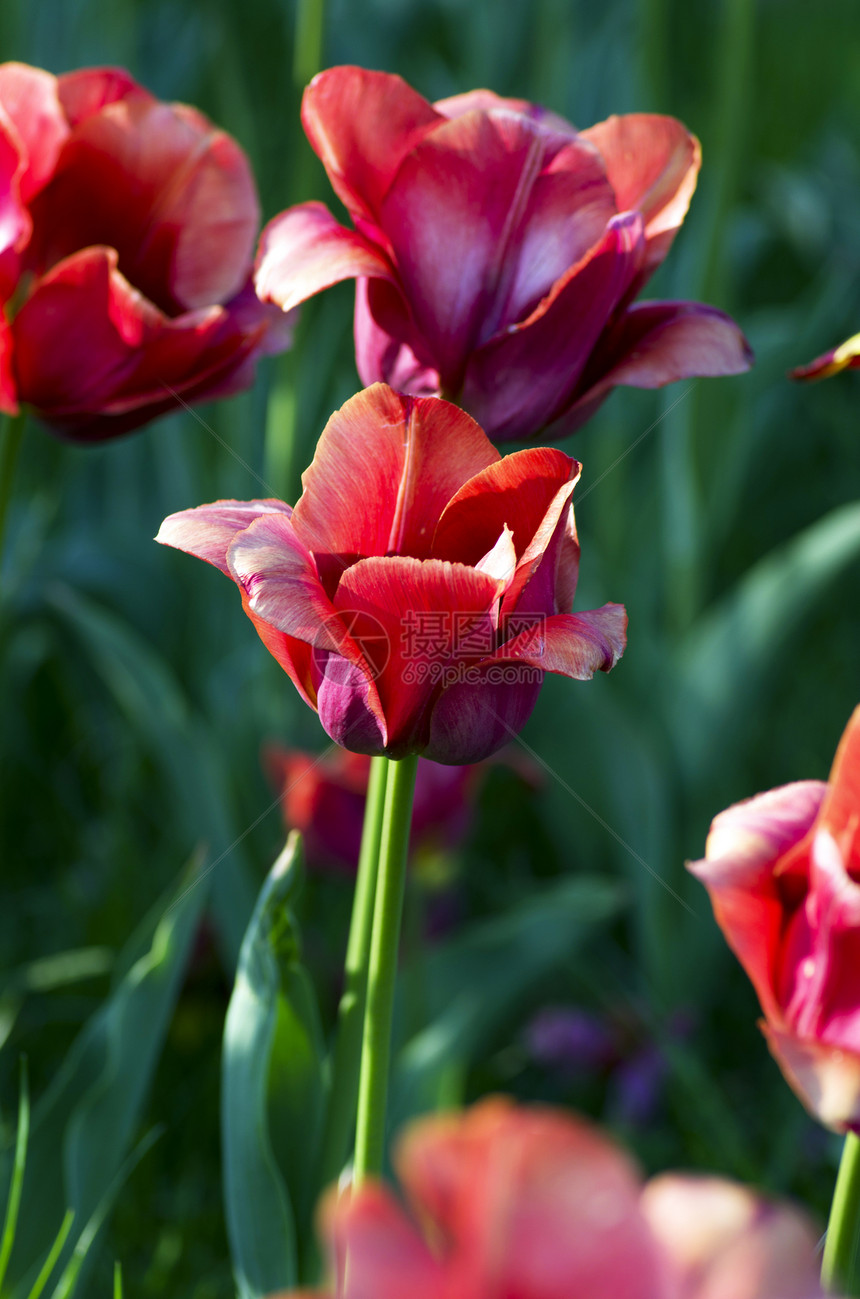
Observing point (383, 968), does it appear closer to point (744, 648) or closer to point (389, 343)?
point (389, 343)

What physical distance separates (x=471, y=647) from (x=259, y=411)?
1043 millimetres

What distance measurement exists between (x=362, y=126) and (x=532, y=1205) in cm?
42

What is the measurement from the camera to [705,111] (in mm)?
1958

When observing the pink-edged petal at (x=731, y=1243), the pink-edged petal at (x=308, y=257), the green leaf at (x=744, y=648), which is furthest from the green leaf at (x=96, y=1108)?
the green leaf at (x=744, y=648)

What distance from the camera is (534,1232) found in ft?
Result: 0.62

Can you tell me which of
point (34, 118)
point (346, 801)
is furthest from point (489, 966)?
point (34, 118)

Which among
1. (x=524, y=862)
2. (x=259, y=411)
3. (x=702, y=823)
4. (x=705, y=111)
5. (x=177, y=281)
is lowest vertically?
(x=524, y=862)

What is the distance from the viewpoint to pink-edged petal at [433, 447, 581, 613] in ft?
1.18

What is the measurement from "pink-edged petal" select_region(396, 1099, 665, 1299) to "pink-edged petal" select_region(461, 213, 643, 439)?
0.36 meters

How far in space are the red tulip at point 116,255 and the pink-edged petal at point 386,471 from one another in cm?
20

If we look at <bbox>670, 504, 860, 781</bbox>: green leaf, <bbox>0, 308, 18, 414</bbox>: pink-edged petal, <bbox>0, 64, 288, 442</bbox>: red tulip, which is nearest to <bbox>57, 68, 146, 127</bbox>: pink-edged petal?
<bbox>0, 64, 288, 442</bbox>: red tulip

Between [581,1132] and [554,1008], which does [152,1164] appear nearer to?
[554,1008]

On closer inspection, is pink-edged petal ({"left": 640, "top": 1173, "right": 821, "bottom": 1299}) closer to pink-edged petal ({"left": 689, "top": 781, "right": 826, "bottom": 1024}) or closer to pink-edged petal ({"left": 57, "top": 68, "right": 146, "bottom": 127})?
pink-edged petal ({"left": 689, "top": 781, "right": 826, "bottom": 1024})

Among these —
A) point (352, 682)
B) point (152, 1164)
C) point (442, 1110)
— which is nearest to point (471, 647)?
point (352, 682)
